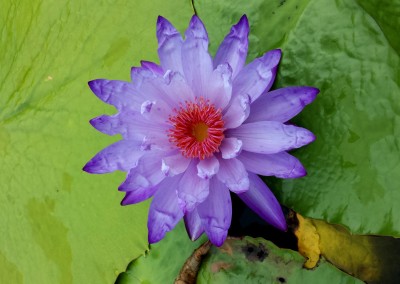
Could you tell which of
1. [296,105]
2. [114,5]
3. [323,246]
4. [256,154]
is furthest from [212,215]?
[114,5]

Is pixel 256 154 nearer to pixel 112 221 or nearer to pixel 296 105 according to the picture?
pixel 296 105

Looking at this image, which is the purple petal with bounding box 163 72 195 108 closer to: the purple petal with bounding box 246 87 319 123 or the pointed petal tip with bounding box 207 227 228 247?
the purple petal with bounding box 246 87 319 123

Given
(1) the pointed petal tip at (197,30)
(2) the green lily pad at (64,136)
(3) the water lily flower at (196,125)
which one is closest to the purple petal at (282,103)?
(3) the water lily flower at (196,125)

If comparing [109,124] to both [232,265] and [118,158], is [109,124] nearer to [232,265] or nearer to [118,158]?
[118,158]

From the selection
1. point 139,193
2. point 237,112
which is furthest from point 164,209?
point 237,112

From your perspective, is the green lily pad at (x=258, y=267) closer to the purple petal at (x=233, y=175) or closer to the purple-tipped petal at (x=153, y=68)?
the purple petal at (x=233, y=175)

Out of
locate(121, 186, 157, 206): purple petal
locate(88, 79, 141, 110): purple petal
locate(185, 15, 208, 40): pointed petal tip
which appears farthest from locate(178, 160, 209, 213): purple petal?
locate(185, 15, 208, 40): pointed petal tip
